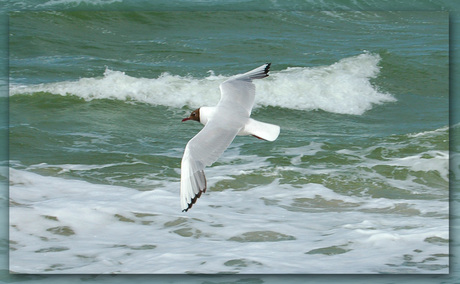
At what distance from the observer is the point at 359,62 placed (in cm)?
703

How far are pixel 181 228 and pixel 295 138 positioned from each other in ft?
6.48

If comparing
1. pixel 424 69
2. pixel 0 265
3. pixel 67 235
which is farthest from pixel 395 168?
pixel 0 265

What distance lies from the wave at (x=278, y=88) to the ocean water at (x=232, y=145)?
0.02 metres

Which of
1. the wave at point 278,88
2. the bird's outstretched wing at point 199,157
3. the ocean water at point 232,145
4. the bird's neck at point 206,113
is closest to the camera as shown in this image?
the bird's outstretched wing at point 199,157

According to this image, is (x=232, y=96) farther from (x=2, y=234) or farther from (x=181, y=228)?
(x=2, y=234)

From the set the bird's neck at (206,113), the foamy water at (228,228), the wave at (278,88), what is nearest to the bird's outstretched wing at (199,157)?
the bird's neck at (206,113)

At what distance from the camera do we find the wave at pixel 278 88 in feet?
22.6

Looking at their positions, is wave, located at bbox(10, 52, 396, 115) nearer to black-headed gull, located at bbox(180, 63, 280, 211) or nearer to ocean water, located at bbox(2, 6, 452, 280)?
ocean water, located at bbox(2, 6, 452, 280)

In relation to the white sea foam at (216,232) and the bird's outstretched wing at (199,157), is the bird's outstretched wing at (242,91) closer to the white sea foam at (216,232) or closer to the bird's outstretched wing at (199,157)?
the bird's outstretched wing at (199,157)

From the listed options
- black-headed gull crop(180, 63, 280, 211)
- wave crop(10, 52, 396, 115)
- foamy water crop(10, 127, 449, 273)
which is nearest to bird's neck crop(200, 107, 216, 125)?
black-headed gull crop(180, 63, 280, 211)

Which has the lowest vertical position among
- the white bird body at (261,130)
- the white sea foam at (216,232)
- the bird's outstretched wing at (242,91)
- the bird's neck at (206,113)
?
the white sea foam at (216,232)

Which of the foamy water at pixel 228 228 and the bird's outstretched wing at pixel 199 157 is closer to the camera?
the bird's outstretched wing at pixel 199 157

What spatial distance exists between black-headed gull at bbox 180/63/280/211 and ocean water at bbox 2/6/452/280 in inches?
16.3

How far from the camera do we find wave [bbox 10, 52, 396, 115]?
689cm
